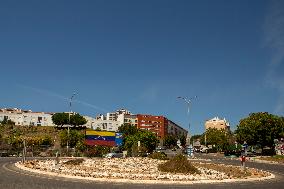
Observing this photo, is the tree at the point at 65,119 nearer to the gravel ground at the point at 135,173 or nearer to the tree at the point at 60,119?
the tree at the point at 60,119

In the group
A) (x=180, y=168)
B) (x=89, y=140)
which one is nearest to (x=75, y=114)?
(x=89, y=140)

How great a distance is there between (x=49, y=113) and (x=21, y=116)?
14126 millimetres

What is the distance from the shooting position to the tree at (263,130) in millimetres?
90000

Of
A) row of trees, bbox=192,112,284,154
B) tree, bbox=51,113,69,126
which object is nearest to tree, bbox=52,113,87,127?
tree, bbox=51,113,69,126

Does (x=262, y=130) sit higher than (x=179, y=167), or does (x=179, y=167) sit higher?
(x=262, y=130)

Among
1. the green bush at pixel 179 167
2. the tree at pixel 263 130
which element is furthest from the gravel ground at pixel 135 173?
the tree at pixel 263 130

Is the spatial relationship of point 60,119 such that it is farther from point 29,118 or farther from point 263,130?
point 263,130

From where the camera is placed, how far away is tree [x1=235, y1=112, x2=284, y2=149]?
90.0m

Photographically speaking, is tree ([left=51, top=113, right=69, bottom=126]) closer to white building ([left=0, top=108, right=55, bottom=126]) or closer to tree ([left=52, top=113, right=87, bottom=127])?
tree ([left=52, top=113, right=87, bottom=127])

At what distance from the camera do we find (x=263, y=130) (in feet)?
296

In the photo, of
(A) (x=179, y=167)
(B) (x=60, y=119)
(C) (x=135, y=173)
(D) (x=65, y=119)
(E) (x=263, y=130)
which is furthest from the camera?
(B) (x=60, y=119)

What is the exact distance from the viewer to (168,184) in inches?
962

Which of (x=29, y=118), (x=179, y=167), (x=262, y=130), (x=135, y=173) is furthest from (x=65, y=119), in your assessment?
(x=135, y=173)

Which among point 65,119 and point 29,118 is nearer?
point 65,119
